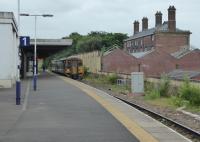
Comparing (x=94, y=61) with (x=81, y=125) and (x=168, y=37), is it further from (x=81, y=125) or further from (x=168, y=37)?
(x=81, y=125)

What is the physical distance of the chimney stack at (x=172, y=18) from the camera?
A: 100688 millimetres

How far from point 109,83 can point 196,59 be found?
38005mm

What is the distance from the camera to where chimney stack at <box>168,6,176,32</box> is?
100688 mm

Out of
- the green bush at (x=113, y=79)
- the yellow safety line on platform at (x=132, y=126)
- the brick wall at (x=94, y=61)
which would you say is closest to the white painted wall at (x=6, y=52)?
the green bush at (x=113, y=79)

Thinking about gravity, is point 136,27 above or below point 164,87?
above

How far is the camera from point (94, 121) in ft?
56.4

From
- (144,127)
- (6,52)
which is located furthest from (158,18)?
(144,127)

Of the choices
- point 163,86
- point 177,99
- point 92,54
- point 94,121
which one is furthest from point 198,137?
point 92,54

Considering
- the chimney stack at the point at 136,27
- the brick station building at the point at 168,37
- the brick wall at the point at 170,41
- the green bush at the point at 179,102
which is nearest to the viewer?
the green bush at the point at 179,102

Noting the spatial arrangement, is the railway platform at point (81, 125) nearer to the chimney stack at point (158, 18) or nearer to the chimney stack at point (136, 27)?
the chimney stack at point (158, 18)

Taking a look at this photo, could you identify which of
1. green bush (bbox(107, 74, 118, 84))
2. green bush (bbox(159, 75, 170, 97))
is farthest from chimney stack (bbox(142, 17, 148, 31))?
green bush (bbox(159, 75, 170, 97))

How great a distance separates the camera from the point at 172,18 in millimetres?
102812

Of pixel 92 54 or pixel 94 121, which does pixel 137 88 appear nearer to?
pixel 94 121

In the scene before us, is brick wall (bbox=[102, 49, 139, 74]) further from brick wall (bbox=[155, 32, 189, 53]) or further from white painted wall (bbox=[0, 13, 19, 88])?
white painted wall (bbox=[0, 13, 19, 88])
